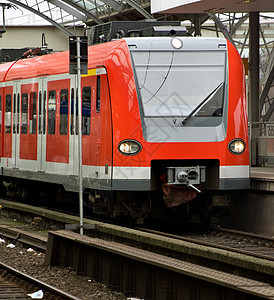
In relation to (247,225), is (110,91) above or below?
above

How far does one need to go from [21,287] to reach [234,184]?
4.94 m

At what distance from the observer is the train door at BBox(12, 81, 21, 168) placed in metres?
17.9

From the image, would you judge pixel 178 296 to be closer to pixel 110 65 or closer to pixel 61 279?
A: pixel 61 279

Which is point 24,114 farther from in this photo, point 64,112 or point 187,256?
point 187,256

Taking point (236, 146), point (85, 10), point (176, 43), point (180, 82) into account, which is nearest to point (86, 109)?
point (180, 82)

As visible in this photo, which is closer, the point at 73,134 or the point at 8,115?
the point at 73,134

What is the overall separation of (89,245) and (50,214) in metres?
5.33

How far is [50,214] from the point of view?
15.3 meters

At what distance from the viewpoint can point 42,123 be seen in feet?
54.0

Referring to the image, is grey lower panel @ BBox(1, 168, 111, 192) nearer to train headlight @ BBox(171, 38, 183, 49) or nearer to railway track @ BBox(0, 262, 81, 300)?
train headlight @ BBox(171, 38, 183, 49)

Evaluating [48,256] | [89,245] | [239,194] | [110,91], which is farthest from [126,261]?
[239,194]

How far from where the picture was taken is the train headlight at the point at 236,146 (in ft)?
44.6

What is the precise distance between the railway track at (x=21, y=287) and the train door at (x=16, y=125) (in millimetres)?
7241

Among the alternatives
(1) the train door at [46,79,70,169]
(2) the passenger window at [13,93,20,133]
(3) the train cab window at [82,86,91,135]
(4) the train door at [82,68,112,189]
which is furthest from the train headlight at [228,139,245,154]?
(2) the passenger window at [13,93,20,133]
